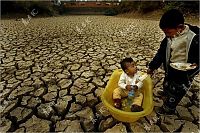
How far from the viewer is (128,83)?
2.16 metres

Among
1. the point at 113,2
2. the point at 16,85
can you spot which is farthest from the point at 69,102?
the point at 113,2

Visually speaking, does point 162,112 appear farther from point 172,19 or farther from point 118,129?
point 172,19

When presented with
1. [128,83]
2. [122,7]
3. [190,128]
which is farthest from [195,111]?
[122,7]

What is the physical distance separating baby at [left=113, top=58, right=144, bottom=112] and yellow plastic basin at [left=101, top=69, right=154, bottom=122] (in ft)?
0.27

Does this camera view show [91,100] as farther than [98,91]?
No

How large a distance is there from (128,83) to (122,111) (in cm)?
38

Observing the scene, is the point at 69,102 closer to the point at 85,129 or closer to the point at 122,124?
the point at 85,129

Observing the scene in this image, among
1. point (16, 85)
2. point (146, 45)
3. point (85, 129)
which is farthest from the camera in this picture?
point (146, 45)

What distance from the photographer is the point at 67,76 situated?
3191 millimetres

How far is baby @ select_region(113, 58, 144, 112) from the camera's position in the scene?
6.88 ft

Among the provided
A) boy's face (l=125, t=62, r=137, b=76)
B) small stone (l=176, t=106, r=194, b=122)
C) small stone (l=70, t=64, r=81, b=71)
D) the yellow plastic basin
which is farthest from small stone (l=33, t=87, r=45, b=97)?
small stone (l=176, t=106, r=194, b=122)

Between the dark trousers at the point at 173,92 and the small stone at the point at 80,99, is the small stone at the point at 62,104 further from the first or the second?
the dark trousers at the point at 173,92

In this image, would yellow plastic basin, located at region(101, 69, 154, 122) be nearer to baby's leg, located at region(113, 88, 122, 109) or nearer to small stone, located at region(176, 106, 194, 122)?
baby's leg, located at region(113, 88, 122, 109)

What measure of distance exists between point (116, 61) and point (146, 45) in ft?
5.21
